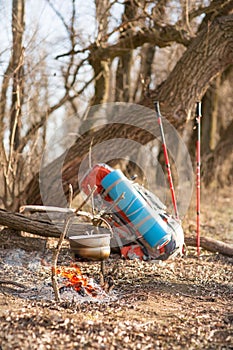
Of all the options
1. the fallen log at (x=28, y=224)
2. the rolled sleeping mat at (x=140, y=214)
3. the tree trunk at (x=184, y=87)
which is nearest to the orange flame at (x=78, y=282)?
the rolled sleeping mat at (x=140, y=214)

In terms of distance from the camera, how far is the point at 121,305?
5121mm

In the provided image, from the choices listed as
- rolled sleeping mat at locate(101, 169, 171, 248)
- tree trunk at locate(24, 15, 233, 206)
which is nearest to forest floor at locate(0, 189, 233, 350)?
rolled sleeping mat at locate(101, 169, 171, 248)

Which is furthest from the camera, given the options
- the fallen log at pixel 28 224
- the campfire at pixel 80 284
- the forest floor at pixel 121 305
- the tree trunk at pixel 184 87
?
the tree trunk at pixel 184 87

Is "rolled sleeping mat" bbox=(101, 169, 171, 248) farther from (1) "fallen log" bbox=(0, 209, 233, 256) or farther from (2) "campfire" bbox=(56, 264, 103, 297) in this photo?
(2) "campfire" bbox=(56, 264, 103, 297)

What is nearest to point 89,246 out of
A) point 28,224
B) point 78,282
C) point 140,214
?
point 78,282

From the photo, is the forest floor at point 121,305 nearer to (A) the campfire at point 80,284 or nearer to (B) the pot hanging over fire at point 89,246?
(A) the campfire at point 80,284

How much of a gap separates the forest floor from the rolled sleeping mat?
0.37 m

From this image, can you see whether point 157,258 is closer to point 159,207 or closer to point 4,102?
point 159,207

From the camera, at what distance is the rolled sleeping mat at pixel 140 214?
676 cm

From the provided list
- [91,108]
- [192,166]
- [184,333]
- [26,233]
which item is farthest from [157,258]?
[192,166]

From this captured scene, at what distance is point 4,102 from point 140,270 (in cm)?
392

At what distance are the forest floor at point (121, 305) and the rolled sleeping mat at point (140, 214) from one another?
37cm

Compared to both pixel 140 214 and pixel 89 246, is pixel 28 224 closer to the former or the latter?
pixel 140 214

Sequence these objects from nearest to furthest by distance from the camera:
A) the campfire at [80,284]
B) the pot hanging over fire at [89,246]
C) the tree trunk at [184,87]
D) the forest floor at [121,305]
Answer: the forest floor at [121,305]
the pot hanging over fire at [89,246]
the campfire at [80,284]
the tree trunk at [184,87]
